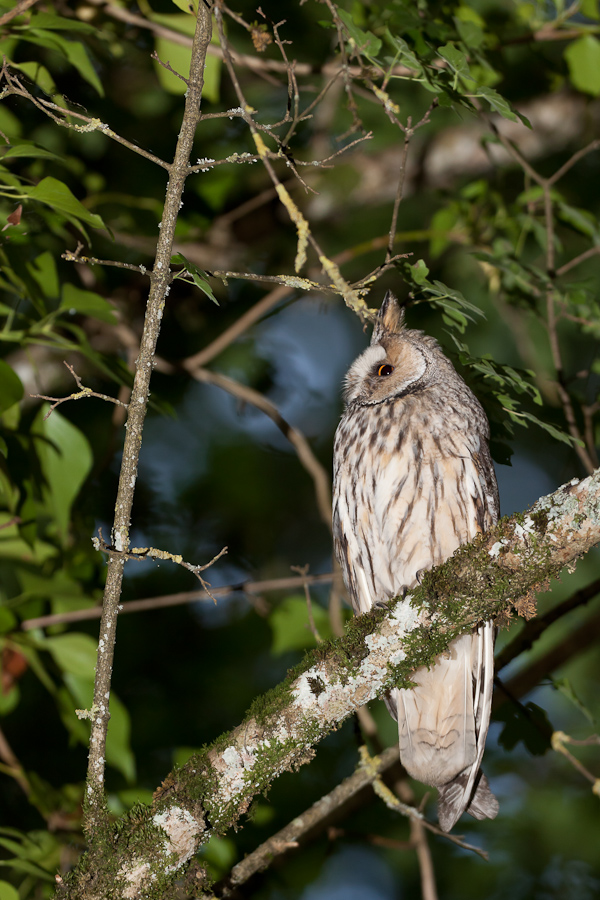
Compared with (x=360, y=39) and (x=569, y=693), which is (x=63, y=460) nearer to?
(x=360, y=39)

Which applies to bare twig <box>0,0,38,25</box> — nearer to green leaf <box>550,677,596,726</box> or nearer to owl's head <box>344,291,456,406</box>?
owl's head <box>344,291,456,406</box>

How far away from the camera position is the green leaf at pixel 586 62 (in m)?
2.66

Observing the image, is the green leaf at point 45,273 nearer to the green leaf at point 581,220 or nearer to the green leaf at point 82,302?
the green leaf at point 82,302

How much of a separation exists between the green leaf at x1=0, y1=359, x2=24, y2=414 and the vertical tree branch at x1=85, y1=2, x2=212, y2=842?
0.47 meters

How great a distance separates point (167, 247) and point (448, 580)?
2.93 ft

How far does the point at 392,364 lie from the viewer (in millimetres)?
2469

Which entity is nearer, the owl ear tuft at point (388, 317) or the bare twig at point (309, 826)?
the bare twig at point (309, 826)

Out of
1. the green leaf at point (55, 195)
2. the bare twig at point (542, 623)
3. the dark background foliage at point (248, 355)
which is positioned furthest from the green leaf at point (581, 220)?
A: the green leaf at point (55, 195)

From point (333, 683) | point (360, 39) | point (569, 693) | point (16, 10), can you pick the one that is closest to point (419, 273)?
point (360, 39)

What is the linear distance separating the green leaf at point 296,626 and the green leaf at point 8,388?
1.40 m

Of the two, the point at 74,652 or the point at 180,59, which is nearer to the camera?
the point at 74,652

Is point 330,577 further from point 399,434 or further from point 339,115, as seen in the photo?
point 339,115

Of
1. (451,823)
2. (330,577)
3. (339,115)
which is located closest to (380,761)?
(451,823)

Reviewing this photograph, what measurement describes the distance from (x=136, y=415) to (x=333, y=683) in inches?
27.6
